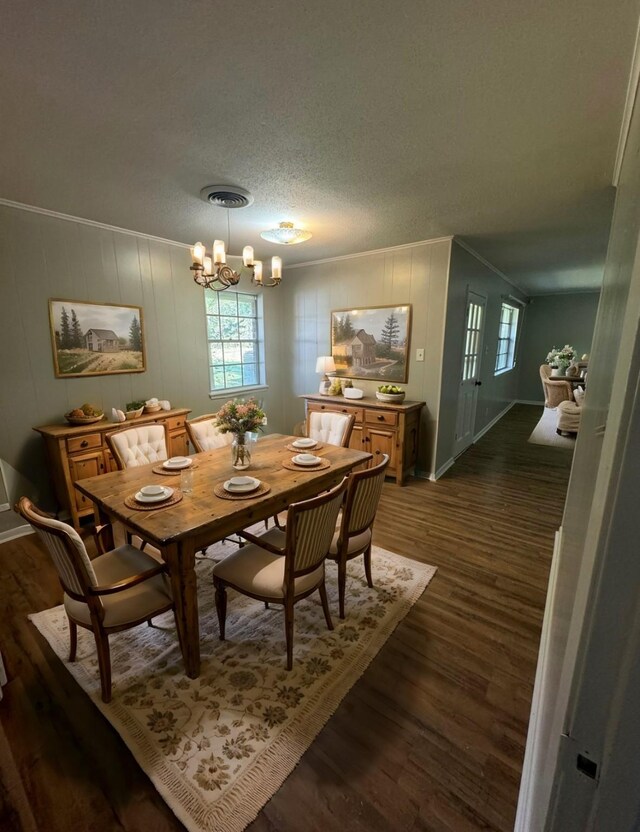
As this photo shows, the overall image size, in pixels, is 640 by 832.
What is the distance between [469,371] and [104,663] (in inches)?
191

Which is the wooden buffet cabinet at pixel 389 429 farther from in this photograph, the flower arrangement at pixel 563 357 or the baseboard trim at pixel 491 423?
the flower arrangement at pixel 563 357

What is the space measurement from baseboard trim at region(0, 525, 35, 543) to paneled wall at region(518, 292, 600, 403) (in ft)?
31.8

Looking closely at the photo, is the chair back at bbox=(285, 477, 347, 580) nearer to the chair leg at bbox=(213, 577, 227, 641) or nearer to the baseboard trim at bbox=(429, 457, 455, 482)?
the chair leg at bbox=(213, 577, 227, 641)

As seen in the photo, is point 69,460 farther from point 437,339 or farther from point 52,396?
point 437,339

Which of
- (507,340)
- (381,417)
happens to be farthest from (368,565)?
(507,340)

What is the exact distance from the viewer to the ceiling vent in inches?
97.7

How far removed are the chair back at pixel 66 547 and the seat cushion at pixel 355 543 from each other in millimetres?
1201

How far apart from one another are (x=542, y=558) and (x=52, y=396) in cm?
428

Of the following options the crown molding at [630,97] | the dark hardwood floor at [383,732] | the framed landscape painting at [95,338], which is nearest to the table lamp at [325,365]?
the framed landscape painting at [95,338]

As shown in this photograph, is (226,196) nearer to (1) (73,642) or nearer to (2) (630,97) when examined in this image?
(2) (630,97)

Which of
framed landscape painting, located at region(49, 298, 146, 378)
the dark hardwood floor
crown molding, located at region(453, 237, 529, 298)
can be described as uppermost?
crown molding, located at region(453, 237, 529, 298)

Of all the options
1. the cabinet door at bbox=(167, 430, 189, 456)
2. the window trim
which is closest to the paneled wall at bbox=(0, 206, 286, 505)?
the window trim

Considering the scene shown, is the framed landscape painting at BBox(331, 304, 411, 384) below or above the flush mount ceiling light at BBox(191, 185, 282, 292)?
below

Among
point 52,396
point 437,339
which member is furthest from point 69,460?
point 437,339
